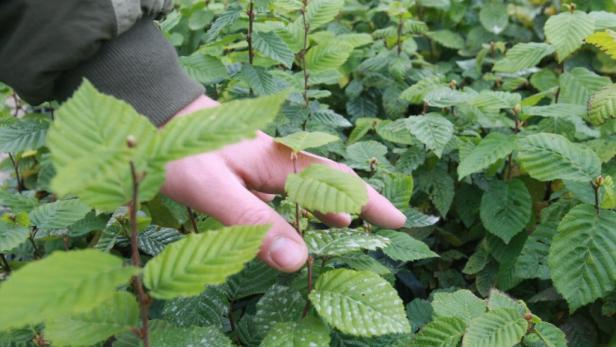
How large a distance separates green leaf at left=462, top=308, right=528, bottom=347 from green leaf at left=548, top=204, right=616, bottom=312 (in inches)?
7.2

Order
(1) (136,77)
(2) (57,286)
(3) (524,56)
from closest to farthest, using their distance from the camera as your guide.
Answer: (2) (57,286)
(1) (136,77)
(3) (524,56)

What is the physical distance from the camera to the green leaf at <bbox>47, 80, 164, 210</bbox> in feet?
2.55

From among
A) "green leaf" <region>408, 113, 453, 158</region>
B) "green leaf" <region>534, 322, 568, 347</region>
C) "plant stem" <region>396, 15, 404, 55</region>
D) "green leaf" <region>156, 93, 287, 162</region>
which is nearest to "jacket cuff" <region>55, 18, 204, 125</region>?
"green leaf" <region>156, 93, 287, 162</region>

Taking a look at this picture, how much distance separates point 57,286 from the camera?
77cm

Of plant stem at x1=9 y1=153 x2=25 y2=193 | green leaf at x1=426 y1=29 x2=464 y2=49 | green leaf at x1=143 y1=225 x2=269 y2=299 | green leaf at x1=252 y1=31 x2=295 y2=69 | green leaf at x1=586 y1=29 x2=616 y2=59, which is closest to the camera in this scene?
green leaf at x1=143 y1=225 x2=269 y2=299

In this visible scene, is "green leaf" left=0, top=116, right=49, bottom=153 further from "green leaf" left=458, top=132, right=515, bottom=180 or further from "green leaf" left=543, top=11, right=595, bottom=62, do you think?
"green leaf" left=543, top=11, right=595, bottom=62

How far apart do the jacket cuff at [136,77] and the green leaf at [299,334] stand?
1.64 feet

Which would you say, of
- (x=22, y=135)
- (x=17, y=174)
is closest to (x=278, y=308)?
(x=22, y=135)

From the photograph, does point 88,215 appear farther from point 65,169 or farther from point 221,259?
point 65,169

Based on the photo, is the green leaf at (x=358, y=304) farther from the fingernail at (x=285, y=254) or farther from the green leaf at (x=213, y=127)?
the green leaf at (x=213, y=127)

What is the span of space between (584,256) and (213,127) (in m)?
1.00

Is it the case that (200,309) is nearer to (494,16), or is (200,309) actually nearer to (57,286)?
(57,286)

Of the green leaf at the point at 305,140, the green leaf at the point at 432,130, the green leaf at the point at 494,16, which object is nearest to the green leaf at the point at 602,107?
the green leaf at the point at 432,130

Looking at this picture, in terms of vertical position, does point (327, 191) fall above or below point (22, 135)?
above
